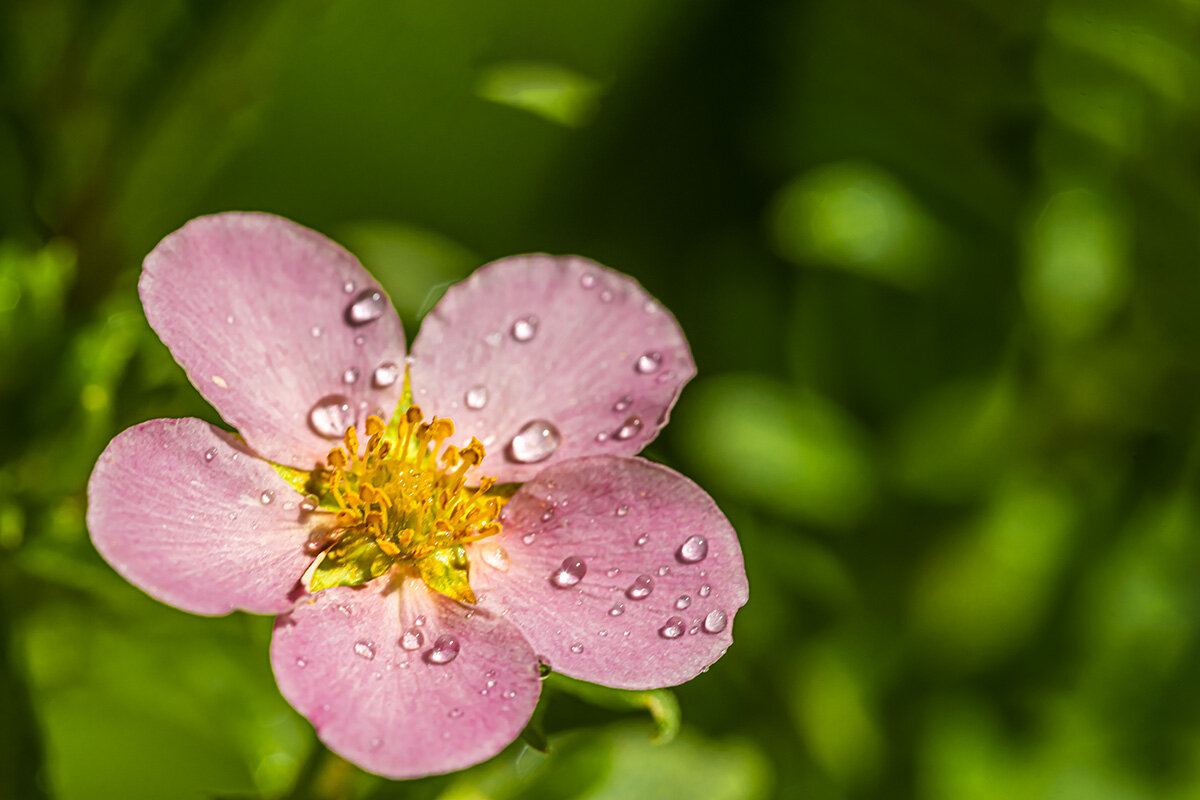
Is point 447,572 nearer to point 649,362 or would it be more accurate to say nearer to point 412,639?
point 412,639

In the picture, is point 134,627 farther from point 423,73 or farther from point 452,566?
point 423,73

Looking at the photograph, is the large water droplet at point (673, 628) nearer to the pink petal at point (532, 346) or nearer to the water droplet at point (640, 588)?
the water droplet at point (640, 588)

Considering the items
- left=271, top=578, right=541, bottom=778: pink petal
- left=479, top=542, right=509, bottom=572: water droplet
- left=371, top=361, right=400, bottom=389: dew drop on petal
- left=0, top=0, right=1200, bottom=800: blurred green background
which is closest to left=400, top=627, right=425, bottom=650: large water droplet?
left=271, top=578, right=541, bottom=778: pink petal

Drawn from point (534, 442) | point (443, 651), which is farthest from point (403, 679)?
point (534, 442)

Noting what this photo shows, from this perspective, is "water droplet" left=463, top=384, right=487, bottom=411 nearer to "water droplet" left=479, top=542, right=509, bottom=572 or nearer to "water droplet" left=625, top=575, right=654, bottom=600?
"water droplet" left=479, top=542, right=509, bottom=572

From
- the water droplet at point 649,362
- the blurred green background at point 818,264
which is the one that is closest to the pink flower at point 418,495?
the water droplet at point 649,362

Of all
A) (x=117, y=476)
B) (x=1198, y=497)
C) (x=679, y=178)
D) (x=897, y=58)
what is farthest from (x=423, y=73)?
(x=1198, y=497)
